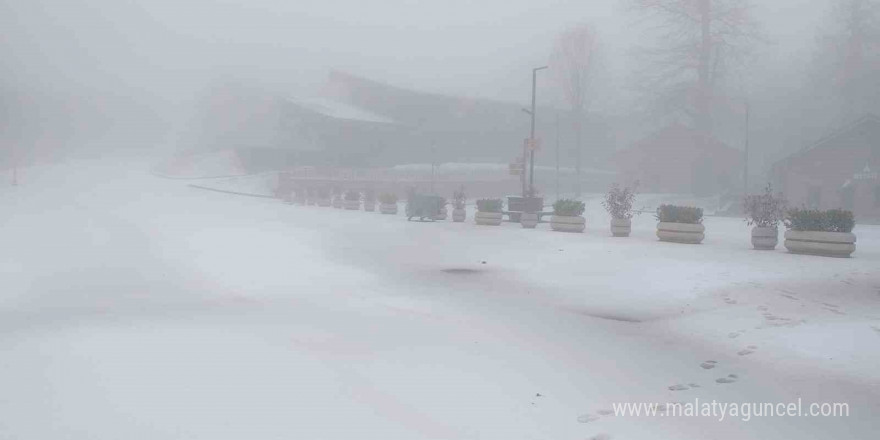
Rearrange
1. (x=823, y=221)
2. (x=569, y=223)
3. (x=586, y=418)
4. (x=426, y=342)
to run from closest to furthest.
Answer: (x=586, y=418) < (x=426, y=342) < (x=823, y=221) < (x=569, y=223)

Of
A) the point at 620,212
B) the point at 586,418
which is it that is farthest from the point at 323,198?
the point at 586,418

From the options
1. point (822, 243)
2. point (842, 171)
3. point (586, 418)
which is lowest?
point (586, 418)

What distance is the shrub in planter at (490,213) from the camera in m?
26.5

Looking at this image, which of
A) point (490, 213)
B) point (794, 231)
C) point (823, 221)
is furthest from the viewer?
point (490, 213)

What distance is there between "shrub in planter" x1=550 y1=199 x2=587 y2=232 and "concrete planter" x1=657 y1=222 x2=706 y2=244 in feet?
12.3

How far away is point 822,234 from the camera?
16375 mm

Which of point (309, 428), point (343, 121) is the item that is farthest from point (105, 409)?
point (343, 121)

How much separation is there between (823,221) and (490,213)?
41.5 feet

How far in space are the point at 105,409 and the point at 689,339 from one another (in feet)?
22.8

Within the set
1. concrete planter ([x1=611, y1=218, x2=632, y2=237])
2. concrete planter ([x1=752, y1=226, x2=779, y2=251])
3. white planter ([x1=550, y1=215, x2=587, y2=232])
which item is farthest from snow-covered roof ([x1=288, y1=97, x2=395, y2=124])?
concrete planter ([x1=752, y1=226, x2=779, y2=251])

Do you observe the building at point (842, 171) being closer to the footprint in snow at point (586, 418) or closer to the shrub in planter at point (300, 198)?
the shrub in planter at point (300, 198)

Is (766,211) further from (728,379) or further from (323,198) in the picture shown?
(323,198)

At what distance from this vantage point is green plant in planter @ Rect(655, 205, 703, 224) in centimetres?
1936

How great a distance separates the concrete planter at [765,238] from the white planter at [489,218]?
1066 centimetres
